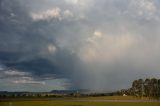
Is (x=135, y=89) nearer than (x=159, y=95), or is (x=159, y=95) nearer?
(x=159, y=95)

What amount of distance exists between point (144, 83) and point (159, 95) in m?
10.1

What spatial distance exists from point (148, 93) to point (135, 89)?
9.96 meters

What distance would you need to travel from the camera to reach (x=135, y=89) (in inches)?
7293

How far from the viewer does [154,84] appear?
16975 centimetres

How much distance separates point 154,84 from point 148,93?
8.96m

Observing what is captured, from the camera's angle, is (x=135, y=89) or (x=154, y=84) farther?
(x=135, y=89)

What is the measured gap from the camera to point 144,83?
177375mm

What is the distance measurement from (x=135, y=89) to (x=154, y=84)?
1740 cm

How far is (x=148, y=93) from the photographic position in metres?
177

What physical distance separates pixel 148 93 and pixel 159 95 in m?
6.78

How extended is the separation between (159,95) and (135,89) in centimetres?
1669

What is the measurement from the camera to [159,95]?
17175 centimetres
